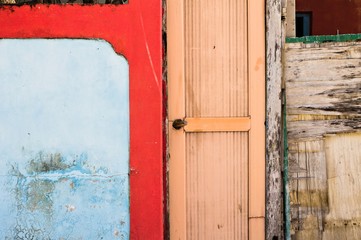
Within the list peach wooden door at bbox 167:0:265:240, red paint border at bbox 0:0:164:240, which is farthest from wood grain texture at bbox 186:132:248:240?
red paint border at bbox 0:0:164:240


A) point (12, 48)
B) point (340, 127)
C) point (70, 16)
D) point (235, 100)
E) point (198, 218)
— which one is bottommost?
point (198, 218)

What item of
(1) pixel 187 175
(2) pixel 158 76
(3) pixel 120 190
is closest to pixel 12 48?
(2) pixel 158 76

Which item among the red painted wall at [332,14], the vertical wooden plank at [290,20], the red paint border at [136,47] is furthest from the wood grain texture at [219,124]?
the red painted wall at [332,14]

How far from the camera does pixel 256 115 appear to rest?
3115 mm

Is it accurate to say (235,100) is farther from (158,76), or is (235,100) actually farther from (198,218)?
(198,218)

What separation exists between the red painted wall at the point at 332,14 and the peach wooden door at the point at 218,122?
503 centimetres

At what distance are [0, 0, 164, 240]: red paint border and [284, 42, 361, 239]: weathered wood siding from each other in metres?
1.01

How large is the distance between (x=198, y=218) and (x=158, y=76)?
107 centimetres

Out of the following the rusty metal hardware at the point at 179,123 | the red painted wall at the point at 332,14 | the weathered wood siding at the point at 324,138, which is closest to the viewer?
the rusty metal hardware at the point at 179,123

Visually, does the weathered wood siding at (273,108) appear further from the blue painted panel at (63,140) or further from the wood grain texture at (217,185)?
the blue painted panel at (63,140)

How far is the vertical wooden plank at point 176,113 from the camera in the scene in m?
3.05

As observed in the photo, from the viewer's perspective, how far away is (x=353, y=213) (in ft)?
10.6

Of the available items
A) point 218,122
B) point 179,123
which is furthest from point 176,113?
point 218,122

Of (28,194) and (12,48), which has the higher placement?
(12,48)
